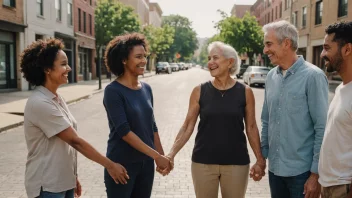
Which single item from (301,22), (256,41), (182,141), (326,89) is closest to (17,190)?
(182,141)

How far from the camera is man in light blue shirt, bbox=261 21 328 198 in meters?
2.79

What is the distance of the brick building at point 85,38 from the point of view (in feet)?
104

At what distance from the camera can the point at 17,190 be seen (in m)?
5.12

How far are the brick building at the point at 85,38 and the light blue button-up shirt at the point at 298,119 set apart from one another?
94.9ft

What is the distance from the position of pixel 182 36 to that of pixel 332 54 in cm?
10190

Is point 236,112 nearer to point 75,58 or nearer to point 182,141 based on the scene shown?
point 182,141

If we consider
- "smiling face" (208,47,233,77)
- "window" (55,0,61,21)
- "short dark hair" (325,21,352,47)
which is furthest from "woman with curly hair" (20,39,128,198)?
"window" (55,0,61,21)

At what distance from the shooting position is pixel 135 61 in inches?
121

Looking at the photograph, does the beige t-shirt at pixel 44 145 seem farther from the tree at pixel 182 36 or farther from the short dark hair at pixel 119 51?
the tree at pixel 182 36

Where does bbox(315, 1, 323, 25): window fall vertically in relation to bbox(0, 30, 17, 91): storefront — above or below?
above

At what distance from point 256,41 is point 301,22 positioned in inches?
345

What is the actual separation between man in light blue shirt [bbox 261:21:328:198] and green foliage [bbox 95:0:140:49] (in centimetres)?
3531

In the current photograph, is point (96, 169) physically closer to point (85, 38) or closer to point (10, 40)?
point (10, 40)

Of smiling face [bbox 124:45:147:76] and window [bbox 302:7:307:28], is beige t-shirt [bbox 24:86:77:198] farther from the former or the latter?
window [bbox 302:7:307:28]
